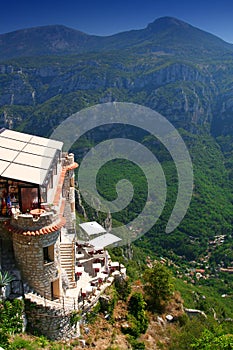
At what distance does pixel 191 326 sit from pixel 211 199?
410ft

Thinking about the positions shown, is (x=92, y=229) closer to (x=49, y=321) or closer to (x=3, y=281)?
(x=49, y=321)

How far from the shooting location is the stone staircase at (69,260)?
23250mm

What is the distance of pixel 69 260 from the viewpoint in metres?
23.7

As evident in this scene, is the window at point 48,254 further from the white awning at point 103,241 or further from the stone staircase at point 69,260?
the white awning at point 103,241

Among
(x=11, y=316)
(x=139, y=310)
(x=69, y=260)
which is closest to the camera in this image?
(x=11, y=316)

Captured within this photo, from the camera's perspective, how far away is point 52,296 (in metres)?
19.5

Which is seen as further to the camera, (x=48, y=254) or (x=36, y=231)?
(x=48, y=254)

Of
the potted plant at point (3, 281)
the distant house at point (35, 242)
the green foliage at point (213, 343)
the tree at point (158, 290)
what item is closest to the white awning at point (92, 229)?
the tree at point (158, 290)

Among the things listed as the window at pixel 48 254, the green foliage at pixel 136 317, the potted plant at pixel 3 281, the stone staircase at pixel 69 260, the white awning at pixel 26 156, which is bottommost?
the green foliage at pixel 136 317

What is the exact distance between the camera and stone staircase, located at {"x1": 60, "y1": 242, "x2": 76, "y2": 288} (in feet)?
76.3

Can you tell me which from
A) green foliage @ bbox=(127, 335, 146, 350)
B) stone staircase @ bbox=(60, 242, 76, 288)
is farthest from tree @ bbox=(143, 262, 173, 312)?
stone staircase @ bbox=(60, 242, 76, 288)

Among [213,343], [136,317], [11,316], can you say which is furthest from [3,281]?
[213,343]

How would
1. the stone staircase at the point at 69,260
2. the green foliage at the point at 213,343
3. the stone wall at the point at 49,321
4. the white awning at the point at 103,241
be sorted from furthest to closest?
the white awning at the point at 103,241 → the stone staircase at the point at 69,260 → the green foliage at the point at 213,343 → the stone wall at the point at 49,321

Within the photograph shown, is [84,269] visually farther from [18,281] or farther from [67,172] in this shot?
[18,281]
